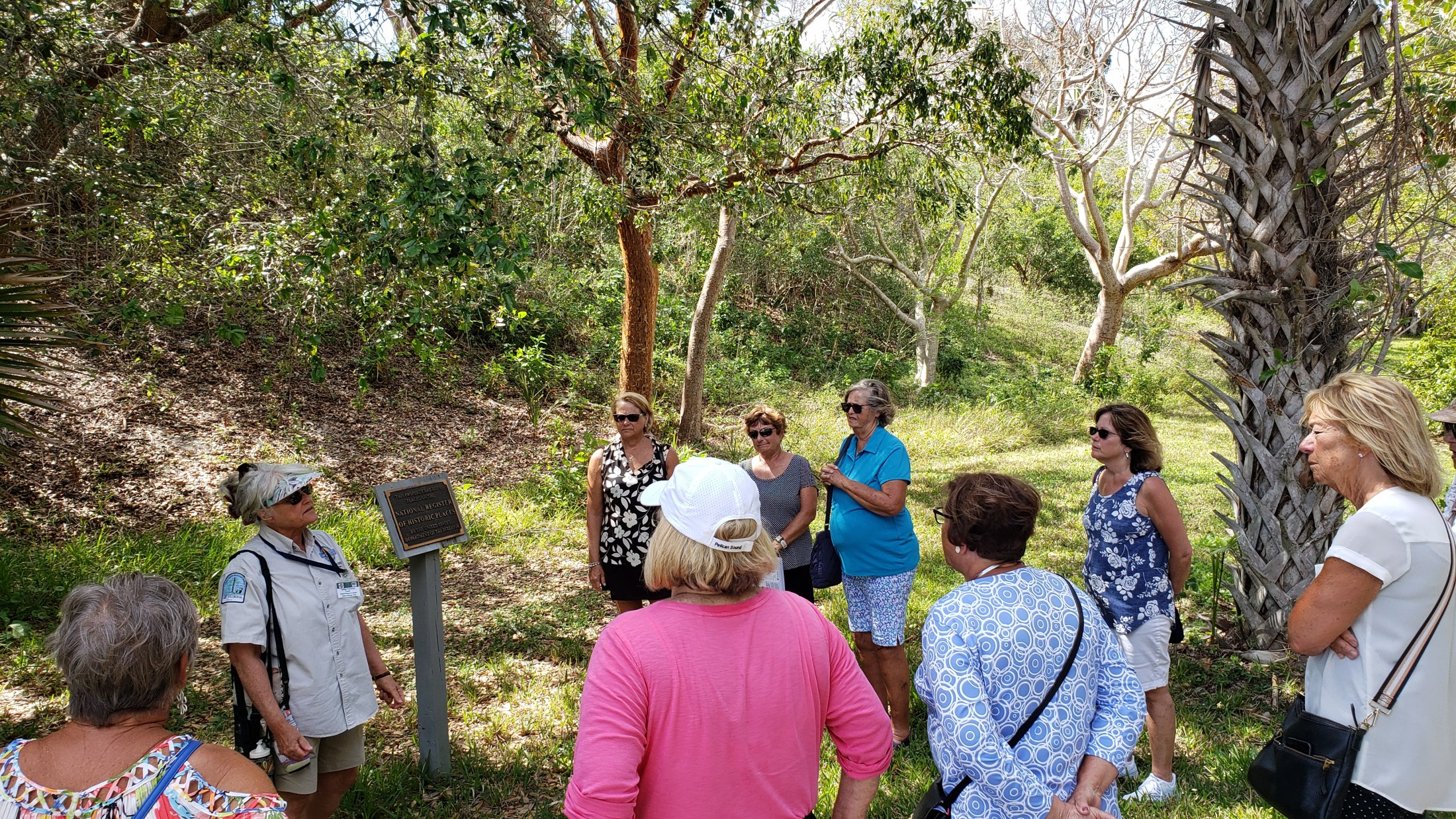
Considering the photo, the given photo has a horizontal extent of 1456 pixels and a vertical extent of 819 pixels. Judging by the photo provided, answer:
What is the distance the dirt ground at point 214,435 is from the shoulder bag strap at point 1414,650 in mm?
8578

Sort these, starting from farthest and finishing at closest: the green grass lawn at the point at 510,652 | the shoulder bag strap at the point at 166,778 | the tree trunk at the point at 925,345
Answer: the tree trunk at the point at 925,345 → the green grass lawn at the point at 510,652 → the shoulder bag strap at the point at 166,778

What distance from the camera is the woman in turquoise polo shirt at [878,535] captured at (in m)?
4.19

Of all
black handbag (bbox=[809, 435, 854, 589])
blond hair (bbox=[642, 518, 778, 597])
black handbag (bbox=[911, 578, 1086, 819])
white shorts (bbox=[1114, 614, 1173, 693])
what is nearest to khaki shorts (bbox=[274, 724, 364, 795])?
blond hair (bbox=[642, 518, 778, 597])

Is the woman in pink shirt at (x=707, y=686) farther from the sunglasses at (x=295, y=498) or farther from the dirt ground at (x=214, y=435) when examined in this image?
the dirt ground at (x=214, y=435)

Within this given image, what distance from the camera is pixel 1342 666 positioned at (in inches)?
95.5

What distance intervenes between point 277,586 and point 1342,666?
333 centimetres

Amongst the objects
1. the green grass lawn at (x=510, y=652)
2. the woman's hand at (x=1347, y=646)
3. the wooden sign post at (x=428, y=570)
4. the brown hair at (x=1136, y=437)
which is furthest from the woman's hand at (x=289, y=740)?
the brown hair at (x=1136, y=437)

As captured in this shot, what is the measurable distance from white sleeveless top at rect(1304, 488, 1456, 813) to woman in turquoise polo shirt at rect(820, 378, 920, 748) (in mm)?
2025

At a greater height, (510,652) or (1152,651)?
(1152,651)

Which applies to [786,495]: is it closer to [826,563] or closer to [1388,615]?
[826,563]

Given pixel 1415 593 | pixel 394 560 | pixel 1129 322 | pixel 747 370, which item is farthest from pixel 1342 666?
pixel 1129 322

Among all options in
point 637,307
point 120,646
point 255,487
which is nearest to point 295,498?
point 255,487

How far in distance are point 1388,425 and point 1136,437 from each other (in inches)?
50.5

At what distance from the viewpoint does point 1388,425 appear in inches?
95.2
